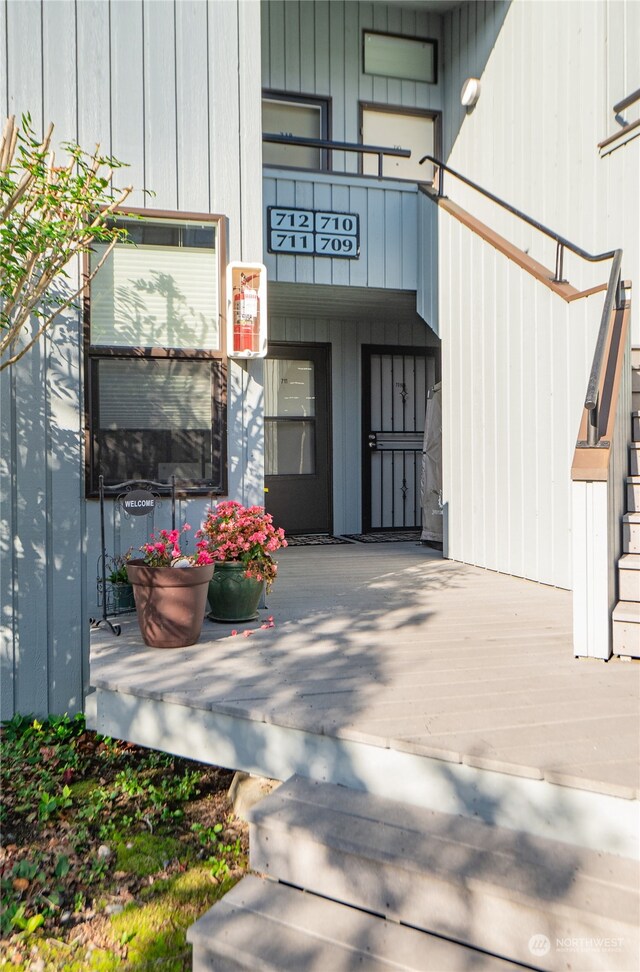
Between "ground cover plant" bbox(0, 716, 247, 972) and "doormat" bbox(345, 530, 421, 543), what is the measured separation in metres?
3.81

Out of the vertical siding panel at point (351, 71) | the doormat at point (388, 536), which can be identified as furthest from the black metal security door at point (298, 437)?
the vertical siding panel at point (351, 71)

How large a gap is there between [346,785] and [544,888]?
2.24 ft

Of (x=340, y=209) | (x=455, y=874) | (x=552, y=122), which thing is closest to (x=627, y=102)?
(x=552, y=122)

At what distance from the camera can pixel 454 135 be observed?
22.7 ft

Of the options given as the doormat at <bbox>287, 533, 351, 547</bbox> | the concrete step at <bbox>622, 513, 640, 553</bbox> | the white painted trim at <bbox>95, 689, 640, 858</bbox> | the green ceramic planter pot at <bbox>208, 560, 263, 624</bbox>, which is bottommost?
the white painted trim at <bbox>95, 689, 640, 858</bbox>

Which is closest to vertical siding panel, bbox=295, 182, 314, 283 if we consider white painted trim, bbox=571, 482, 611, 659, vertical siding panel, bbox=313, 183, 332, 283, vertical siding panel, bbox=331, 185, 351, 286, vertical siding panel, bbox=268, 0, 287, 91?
vertical siding panel, bbox=313, 183, 332, 283

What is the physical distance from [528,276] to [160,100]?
97.2 inches

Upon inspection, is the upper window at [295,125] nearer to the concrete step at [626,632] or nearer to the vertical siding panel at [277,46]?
the vertical siding panel at [277,46]

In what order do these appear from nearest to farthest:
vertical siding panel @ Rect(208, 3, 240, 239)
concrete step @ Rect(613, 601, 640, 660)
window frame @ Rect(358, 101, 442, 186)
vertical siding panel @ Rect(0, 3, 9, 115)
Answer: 1. concrete step @ Rect(613, 601, 640, 660)
2. vertical siding panel @ Rect(0, 3, 9, 115)
3. vertical siding panel @ Rect(208, 3, 240, 239)
4. window frame @ Rect(358, 101, 442, 186)

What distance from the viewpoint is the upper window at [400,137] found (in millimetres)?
6922

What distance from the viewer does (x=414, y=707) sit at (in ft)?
7.81

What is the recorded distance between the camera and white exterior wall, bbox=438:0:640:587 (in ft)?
14.7

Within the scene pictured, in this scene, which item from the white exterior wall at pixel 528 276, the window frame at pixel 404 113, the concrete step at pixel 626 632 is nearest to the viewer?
the concrete step at pixel 626 632

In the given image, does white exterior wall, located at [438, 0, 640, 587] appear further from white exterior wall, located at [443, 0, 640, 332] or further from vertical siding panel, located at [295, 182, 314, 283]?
vertical siding panel, located at [295, 182, 314, 283]
